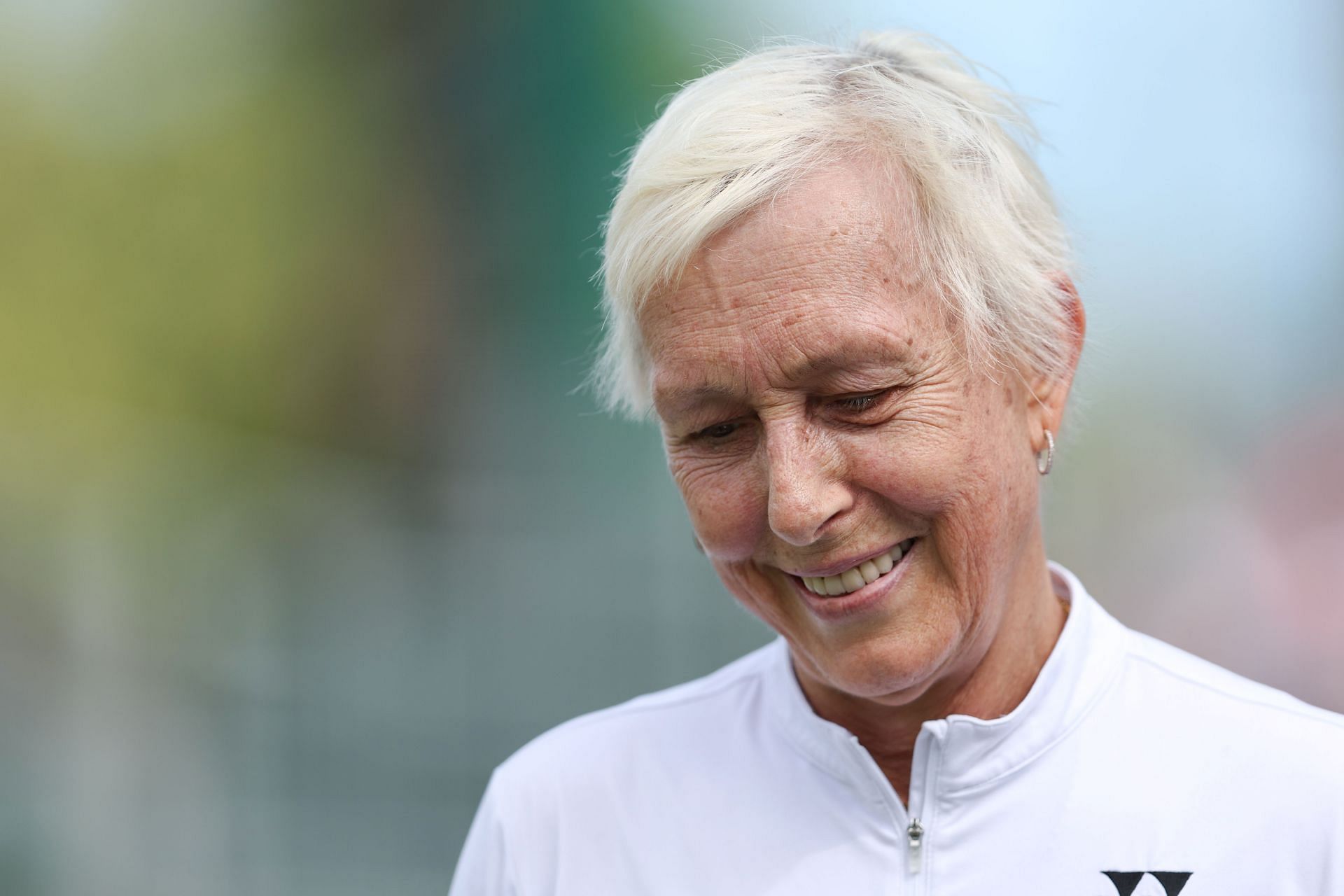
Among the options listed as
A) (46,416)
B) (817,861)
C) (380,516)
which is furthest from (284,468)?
(817,861)

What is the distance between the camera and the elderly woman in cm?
163

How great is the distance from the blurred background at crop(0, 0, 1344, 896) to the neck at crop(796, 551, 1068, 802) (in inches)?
99.4

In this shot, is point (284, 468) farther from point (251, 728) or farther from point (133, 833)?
point (133, 833)

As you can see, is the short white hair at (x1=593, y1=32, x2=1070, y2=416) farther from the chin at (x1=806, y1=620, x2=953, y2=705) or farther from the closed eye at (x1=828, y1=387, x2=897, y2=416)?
the chin at (x1=806, y1=620, x2=953, y2=705)

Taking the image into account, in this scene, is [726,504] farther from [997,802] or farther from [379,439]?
[379,439]

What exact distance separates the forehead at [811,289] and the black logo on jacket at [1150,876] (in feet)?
2.47

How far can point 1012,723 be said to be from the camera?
1760 mm

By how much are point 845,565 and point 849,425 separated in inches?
7.5

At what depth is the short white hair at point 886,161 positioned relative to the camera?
1.67m

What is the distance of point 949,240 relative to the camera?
5.52ft

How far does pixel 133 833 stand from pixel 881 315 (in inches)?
149

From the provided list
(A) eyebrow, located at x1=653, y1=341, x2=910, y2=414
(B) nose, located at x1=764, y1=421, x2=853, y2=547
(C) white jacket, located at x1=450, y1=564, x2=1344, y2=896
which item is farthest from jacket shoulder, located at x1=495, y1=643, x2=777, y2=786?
(A) eyebrow, located at x1=653, y1=341, x2=910, y2=414

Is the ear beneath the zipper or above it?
above

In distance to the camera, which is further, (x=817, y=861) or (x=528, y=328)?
(x=528, y=328)
